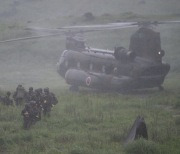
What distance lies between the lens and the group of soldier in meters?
13.7

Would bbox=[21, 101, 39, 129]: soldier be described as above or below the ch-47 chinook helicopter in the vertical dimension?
below

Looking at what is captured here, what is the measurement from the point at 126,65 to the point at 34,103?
23.9 feet

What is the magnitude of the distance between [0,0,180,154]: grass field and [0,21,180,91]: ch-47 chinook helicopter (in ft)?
2.15

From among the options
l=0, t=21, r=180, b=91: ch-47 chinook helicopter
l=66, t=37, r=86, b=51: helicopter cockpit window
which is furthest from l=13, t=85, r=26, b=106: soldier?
l=66, t=37, r=86, b=51: helicopter cockpit window

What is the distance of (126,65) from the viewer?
20266mm

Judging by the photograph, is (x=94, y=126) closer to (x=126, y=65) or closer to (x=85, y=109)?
(x=85, y=109)

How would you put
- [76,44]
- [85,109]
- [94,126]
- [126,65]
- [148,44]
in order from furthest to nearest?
1. [76,44]
2. [148,44]
3. [126,65]
4. [85,109]
5. [94,126]

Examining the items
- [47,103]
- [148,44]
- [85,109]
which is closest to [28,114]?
[47,103]

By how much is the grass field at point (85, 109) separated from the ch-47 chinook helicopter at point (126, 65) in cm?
66

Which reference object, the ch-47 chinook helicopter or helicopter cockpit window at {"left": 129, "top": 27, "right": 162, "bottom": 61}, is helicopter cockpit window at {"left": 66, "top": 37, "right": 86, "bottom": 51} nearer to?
the ch-47 chinook helicopter

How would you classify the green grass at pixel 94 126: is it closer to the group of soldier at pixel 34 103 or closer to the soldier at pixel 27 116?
the soldier at pixel 27 116

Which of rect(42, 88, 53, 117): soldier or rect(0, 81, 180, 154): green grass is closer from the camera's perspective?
rect(0, 81, 180, 154): green grass

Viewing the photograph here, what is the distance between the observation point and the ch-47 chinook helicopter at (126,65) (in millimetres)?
Answer: 19969

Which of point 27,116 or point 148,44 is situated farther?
point 148,44
